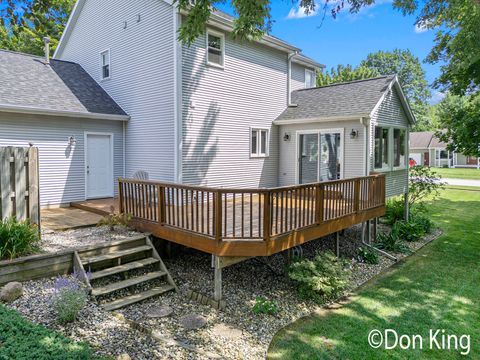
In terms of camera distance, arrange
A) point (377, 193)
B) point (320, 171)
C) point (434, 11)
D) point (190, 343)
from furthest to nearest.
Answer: point (320, 171) < point (377, 193) < point (434, 11) < point (190, 343)

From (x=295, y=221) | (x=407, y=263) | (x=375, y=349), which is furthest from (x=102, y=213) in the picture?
(x=407, y=263)

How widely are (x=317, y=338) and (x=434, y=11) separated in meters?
7.54

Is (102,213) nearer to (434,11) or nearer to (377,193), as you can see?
(377,193)

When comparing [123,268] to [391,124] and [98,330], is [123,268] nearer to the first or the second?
[98,330]

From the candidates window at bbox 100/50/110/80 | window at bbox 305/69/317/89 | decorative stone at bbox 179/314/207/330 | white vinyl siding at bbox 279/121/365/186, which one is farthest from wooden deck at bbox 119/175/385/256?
window at bbox 305/69/317/89

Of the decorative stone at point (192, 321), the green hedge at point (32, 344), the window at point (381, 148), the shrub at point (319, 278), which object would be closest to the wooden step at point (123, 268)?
the decorative stone at point (192, 321)

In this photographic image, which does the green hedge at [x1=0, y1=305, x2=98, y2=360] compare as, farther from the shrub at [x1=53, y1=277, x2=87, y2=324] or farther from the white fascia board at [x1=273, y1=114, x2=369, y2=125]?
the white fascia board at [x1=273, y1=114, x2=369, y2=125]

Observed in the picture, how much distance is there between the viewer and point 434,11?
7.77 meters

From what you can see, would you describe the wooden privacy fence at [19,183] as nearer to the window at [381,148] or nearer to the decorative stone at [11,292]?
the decorative stone at [11,292]

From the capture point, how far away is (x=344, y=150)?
35.9ft

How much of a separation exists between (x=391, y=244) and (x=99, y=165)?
9144mm

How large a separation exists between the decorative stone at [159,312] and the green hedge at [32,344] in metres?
1.56

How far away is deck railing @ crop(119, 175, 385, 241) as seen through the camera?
5652 mm

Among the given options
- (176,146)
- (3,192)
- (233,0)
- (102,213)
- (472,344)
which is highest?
(233,0)
